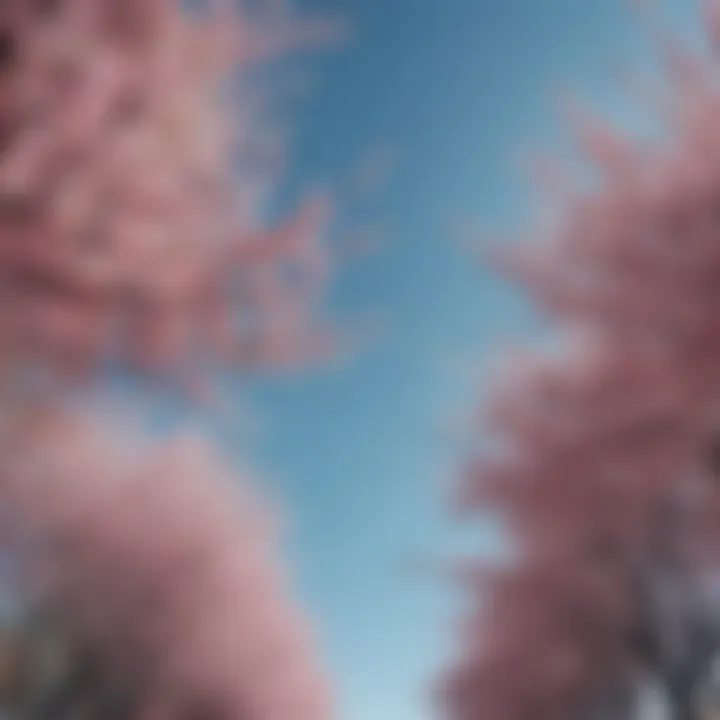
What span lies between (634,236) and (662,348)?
0.71 m

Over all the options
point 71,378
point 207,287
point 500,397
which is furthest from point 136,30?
point 500,397

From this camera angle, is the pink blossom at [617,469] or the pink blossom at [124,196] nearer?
the pink blossom at [124,196]

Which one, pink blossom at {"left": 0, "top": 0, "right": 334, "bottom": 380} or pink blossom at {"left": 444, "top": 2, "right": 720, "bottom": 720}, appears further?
pink blossom at {"left": 444, "top": 2, "right": 720, "bottom": 720}

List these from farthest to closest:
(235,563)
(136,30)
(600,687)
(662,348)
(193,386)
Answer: (235,563)
(600,687)
(662,348)
(193,386)
(136,30)

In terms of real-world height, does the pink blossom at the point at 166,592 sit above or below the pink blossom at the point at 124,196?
above

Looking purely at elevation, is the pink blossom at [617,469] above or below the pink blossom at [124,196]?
above

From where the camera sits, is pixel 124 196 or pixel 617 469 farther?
pixel 617 469

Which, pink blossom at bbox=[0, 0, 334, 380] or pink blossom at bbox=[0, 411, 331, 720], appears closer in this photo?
pink blossom at bbox=[0, 0, 334, 380]

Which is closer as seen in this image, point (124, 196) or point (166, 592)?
point (124, 196)

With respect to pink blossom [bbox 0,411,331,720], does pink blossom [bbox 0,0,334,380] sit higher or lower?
lower

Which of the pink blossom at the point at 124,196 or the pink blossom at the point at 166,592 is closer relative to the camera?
the pink blossom at the point at 124,196

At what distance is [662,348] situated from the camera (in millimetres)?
6465

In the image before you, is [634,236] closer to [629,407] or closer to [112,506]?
[629,407]

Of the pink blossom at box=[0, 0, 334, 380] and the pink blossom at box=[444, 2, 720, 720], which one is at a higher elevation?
the pink blossom at box=[444, 2, 720, 720]
